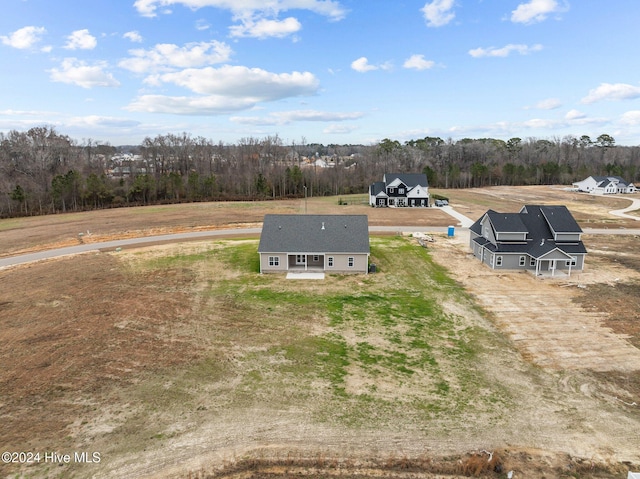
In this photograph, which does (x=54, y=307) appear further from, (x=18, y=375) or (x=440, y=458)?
(x=440, y=458)

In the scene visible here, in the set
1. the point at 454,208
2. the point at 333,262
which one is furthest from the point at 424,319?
the point at 454,208

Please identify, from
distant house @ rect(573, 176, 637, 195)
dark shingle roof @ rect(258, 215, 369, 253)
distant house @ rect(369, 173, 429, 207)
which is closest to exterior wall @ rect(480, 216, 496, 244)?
dark shingle roof @ rect(258, 215, 369, 253)

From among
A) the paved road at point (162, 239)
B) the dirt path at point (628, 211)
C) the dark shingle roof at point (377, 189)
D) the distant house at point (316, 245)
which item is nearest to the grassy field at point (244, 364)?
the distant house at point (316, 245)

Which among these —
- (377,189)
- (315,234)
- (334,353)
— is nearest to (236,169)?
(377,189)

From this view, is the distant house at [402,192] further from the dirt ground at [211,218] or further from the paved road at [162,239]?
the paved road at [162,239]

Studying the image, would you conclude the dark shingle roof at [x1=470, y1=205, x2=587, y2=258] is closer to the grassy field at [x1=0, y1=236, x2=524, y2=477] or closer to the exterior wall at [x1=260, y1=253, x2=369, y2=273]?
the grassy field at [x1=0, y1=236, x2=524, y2=477]

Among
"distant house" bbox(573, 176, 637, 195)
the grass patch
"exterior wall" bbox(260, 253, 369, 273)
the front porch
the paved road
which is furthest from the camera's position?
"distant house" bbox(573, 176, 637, 195)

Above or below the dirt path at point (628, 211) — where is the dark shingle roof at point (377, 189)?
above
